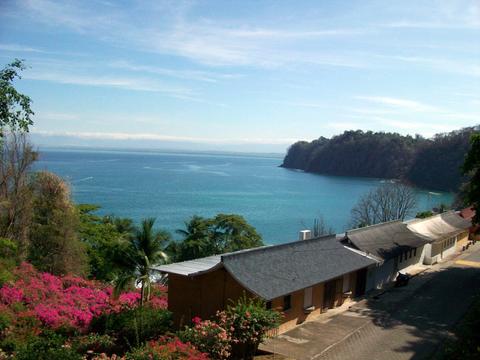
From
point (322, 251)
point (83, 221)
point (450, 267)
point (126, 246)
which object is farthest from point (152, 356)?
point (450, 267)

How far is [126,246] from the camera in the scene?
58.7ft

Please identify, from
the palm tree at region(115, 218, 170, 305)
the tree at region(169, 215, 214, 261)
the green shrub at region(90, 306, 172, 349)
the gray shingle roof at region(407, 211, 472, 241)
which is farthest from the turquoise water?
the palm tree at region(115, 218, 170, 305)

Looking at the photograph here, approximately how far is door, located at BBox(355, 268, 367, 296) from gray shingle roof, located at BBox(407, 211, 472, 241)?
11.5 metres

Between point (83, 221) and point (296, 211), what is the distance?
6224cm

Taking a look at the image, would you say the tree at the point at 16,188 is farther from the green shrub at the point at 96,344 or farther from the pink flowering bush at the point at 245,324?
the pink flowering bush at the point at 245,324

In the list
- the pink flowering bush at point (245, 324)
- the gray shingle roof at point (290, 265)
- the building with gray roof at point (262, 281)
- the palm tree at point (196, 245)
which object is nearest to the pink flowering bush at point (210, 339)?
the pink flowering bush at point (245, 324)

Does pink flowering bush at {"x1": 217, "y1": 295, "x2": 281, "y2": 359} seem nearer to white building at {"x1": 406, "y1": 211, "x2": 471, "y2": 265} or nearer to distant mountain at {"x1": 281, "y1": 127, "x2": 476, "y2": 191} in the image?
white building at {"x1": 406, "y1": 211, "x2": 471, "y2": 265}

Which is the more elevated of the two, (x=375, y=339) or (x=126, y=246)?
(x=126, y=246)

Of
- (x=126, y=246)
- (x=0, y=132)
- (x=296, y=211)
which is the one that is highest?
(x=0, y=132)

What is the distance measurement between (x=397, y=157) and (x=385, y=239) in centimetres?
13303

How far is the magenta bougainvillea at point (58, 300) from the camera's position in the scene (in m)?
18.2

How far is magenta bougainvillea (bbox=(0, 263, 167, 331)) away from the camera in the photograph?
18188 mm

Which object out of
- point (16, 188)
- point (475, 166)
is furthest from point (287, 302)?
point (16, 188)

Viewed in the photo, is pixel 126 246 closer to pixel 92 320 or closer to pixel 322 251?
pixel 92 320
